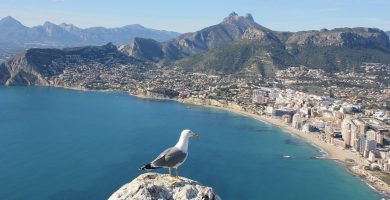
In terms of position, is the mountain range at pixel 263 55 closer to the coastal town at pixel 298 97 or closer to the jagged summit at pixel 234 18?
Result: the coastal town at pixel 298 97

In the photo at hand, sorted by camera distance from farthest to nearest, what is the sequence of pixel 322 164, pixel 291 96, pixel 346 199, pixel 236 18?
pixel 236 18 → pixel 291 96 → pixel 322 164 → pixel 346 199

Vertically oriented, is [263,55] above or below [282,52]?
below

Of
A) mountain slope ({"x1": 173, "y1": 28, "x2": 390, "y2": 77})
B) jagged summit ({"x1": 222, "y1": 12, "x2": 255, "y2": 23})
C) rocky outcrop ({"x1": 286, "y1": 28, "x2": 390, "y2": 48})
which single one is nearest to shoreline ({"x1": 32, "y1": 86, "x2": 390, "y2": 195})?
mountain slope ({"x1": 173, "y1": 28, "x2": 390, "y2": 77})

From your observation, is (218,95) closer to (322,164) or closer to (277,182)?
(322,164)

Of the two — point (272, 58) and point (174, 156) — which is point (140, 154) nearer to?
point (174, 156)

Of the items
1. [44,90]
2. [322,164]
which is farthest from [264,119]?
[44,90]

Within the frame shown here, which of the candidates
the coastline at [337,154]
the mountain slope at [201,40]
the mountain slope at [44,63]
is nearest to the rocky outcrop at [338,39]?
the mountain slope at [201,40]

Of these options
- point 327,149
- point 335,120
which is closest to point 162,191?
point 327,149
